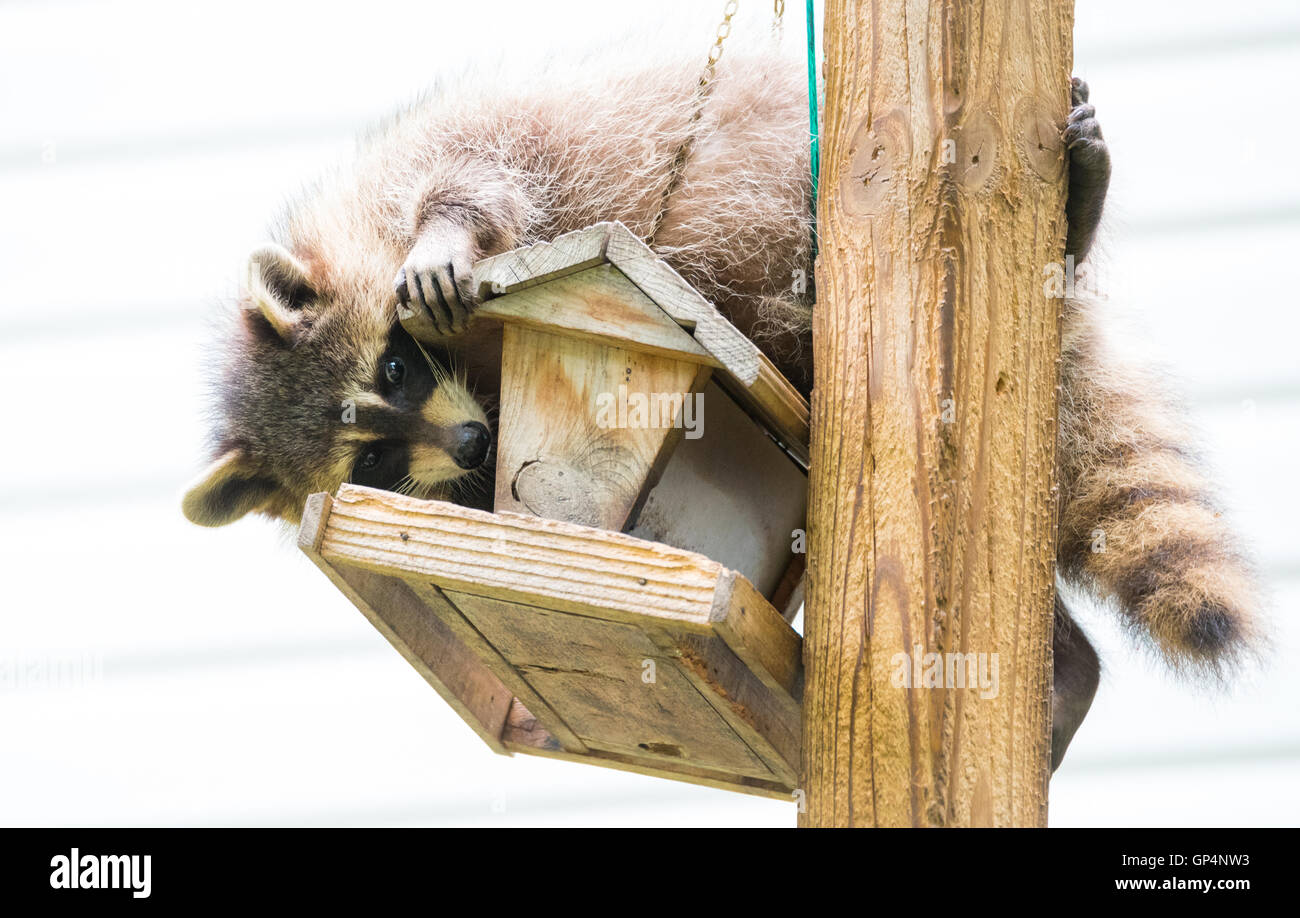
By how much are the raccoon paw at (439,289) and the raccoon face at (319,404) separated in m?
0.27

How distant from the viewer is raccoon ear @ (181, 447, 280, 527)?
9.39 feet

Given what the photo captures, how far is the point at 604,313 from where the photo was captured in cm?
222

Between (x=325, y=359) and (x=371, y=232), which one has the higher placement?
(x=371, y=232)

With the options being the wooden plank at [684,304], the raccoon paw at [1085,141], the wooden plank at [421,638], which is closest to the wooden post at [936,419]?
the raccoon paw at [1085,141]

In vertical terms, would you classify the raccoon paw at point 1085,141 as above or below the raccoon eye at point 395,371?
above

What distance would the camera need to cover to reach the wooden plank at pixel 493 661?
7.30 feet

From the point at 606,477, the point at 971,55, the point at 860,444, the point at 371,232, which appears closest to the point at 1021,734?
the point at 860,444

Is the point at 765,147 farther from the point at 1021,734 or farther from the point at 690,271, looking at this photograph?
the point at 1021,734

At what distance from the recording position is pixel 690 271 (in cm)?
274

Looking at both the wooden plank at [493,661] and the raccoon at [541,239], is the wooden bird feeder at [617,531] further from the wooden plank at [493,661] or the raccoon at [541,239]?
the raccoon at [541,239]

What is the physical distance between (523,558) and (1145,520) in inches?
47.3

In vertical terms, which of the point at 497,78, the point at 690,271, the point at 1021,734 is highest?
the point at 497,78

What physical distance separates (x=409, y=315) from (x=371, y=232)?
660mm

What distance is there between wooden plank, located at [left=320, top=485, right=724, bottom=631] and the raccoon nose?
0.42 m
